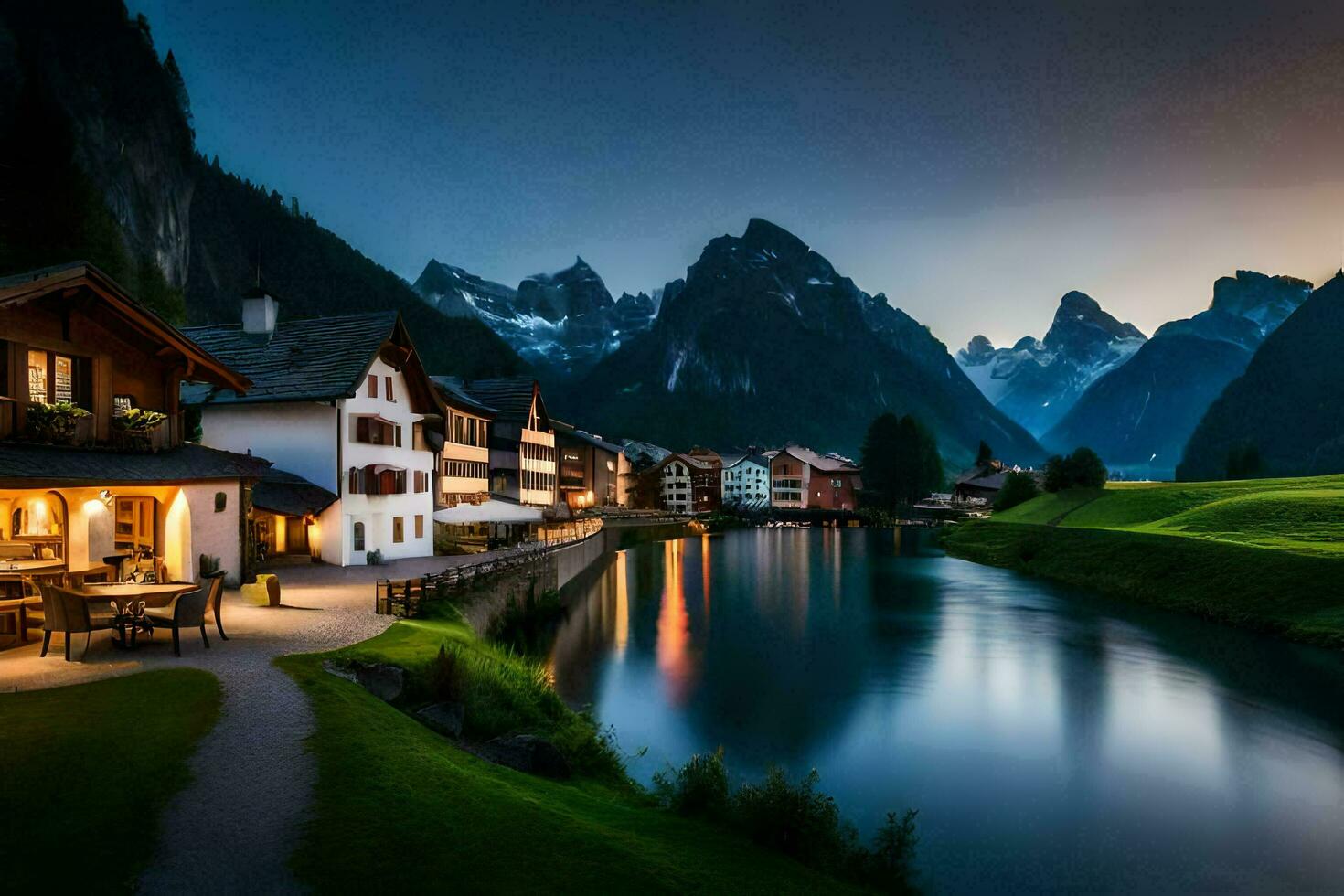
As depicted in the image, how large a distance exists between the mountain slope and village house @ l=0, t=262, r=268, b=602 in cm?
17266

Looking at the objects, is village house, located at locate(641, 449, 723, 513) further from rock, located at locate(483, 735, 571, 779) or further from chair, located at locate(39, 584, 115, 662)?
rock, located at locate(483, 735, 571, 779)

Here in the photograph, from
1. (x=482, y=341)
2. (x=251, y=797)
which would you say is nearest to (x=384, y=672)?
(x=251, y=797)

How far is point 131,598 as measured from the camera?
15.4m

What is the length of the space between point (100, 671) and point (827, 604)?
41.8 metres

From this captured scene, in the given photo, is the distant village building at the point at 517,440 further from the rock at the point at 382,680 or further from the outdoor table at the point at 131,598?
the rock at the point at 382,680

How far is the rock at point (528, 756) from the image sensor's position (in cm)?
1327

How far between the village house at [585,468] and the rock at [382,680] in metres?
81.6

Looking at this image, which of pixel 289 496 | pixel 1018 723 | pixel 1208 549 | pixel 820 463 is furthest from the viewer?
pixel 820 463

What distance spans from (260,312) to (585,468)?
7260cm

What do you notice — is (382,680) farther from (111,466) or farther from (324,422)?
(324,422)

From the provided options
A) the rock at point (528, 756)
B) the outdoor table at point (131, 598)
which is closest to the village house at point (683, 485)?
the outdoor table at point (131, 598)

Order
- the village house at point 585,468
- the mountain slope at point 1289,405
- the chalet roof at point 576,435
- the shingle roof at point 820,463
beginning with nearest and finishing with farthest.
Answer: the village house at point 585,468 → the chalet roof at point 576,435 → the shingle roof at point 820,463 → the mountain slope at point 1289,405

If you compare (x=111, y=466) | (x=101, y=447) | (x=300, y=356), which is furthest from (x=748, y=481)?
(x=111, y=466)

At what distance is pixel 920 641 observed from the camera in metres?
37.8
